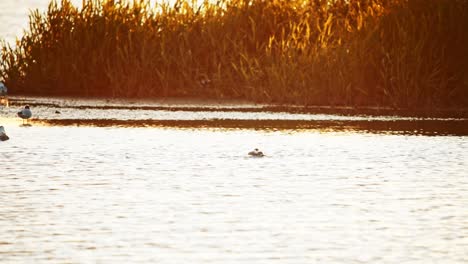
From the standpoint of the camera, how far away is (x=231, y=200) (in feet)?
29.2

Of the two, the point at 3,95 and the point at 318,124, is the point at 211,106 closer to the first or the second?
the point at 3,95

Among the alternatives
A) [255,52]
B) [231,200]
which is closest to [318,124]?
[255,52]

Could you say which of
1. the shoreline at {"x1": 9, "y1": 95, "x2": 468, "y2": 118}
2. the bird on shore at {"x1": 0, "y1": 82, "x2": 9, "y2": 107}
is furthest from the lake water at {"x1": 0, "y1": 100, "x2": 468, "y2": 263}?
the bird on shore at {"x1": 0, "y1": 82, "x2": 9, "y2": 107}

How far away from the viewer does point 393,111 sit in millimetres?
19734

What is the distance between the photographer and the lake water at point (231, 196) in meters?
6.80

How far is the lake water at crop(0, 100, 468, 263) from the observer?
6801 millimetres

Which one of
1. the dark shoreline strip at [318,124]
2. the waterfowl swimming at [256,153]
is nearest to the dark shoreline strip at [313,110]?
the dark shoreline strip at [318,124]

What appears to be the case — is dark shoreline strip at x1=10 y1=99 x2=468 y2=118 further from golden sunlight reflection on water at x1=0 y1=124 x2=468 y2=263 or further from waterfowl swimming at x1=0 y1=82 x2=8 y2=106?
golden sunlight reflection on water at x1=0 y1=124 x2=468 y2=263

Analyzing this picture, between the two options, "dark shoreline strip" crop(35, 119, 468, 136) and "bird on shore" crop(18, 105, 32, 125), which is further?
"bird on shore" crop(18, 105, 32, 125)

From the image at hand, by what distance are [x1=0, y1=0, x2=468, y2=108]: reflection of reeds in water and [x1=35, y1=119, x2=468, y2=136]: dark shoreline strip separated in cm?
253

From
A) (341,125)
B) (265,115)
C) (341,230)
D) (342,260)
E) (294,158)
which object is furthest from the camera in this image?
(265,115)

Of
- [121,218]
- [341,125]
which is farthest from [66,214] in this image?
[341,125]

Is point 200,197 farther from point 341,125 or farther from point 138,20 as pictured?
point 138,20

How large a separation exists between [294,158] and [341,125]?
4601 mm
